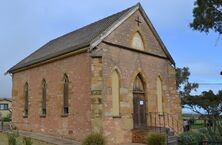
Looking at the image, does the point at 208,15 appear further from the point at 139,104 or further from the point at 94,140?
the point at 94,140

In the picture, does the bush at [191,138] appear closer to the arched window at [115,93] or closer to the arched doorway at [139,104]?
the arched window at [115,93]

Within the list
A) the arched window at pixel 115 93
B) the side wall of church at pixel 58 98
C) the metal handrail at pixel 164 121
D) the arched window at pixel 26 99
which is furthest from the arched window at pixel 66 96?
the arched window at pixel 26 99

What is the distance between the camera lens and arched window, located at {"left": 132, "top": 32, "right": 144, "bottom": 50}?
85.7ft

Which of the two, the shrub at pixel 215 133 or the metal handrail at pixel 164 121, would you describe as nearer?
the shrub at pixel 215 133

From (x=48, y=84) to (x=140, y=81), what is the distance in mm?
7040

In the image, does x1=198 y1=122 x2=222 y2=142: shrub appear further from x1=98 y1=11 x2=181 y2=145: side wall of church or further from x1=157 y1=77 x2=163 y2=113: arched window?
x1=157 y1=77 x2=163 y2=113: arched window

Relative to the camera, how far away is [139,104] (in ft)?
84.2

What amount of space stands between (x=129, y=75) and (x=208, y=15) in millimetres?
6684

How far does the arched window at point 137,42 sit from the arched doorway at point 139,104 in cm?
215

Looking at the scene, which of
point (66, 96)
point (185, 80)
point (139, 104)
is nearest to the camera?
point (66, 96)

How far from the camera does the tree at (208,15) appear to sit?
23391 millimetres

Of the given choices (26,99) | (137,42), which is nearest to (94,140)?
(137,42)

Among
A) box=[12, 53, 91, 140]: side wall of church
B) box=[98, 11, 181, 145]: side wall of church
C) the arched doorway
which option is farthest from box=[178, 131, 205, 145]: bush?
the arched doorway

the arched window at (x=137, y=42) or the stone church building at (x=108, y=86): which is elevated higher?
the arched window at (x=137, y=42)
